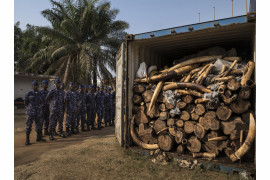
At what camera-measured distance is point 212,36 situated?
4.65 m

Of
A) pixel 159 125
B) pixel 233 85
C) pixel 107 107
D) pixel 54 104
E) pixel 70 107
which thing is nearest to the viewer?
pixel 233 85

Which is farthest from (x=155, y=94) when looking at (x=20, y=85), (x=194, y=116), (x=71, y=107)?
(x=20, y=85)

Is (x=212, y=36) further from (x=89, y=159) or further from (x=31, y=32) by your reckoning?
(x=31, y=32)

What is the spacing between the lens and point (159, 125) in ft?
15.3

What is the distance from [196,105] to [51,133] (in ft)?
16.9

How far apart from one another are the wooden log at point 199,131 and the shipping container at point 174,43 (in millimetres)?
1746

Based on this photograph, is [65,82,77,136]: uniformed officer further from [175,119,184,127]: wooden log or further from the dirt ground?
[175,119,184,127]: wooden log

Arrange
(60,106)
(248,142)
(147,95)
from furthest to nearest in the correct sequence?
(60,106) < (147,95) < (248,142)

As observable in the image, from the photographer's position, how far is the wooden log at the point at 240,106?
12.2 ft

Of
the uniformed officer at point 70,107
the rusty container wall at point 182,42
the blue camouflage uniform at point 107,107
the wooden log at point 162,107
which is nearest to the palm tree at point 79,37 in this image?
the blue camouflage uniform at point 107,107

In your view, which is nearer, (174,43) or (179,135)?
(179,135)

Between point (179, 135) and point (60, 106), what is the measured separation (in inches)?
189

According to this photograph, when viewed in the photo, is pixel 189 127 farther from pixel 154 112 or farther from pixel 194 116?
pixel 154 112

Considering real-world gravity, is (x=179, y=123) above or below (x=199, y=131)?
above
